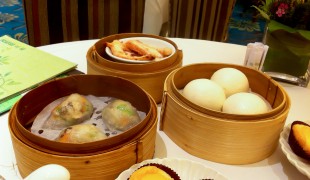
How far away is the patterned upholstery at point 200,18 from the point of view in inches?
68.6

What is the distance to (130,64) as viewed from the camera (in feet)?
3.16

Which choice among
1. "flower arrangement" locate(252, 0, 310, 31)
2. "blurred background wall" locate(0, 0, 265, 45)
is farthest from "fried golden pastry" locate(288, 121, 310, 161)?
"blurred background wall" locate(0, 0, 265, 45)

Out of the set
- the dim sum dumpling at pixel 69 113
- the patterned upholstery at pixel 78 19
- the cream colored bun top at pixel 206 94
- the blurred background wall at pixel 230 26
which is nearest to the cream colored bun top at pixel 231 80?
the cream colored bun top at pixel 206 94

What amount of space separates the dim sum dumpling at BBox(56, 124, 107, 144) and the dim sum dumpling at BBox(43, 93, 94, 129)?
0.07 meters

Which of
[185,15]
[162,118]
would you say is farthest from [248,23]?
[162,118]

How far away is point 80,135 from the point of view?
712 millimetres

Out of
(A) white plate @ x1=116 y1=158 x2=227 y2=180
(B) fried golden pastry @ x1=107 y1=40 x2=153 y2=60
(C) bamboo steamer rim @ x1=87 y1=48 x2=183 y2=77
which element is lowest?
(A) white plate @ x1=116 y1=158 x2=227 y2=180

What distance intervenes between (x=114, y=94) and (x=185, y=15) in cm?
100

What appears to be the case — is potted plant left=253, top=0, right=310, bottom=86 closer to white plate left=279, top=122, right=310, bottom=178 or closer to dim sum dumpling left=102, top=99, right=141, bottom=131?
white plate left=279, top=122, right=310, bottom=178

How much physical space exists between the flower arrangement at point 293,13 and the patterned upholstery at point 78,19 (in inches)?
29.3

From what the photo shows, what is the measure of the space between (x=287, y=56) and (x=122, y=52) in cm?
A: 53

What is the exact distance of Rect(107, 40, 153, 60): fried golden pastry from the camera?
3.36ft

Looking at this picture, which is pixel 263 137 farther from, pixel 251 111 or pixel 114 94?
pixel 114 94

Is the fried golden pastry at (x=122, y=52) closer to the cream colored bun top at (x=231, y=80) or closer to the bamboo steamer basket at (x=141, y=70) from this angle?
the bamboo steamer basket at (x=141, y=70)
